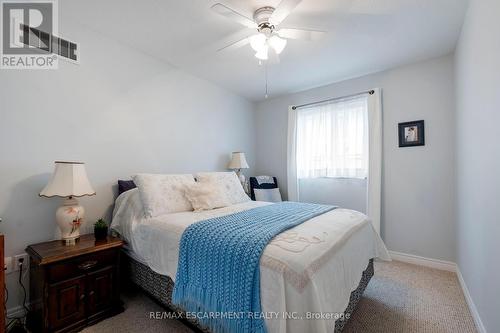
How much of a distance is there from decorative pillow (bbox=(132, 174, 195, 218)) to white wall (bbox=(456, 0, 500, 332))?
7.53ft

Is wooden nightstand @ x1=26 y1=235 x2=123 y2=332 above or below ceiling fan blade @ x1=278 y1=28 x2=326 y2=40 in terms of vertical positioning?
below

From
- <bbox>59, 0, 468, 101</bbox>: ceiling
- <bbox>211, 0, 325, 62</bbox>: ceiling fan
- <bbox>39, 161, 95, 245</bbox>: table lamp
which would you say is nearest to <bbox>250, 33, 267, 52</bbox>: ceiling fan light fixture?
<bbox>211, 0, 325, 62</bbox>: ceiling fan

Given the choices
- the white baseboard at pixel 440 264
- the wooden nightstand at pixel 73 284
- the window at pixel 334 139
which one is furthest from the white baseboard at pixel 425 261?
the wooden nightstand at pixel 73 284

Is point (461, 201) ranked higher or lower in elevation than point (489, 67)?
lower

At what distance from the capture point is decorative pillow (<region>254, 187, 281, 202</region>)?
3590 mm

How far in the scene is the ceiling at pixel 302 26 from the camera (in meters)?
1.86

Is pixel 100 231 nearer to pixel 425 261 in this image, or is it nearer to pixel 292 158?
pixel 292 158

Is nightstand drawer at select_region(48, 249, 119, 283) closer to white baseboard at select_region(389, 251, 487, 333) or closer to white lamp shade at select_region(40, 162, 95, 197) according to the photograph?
white lamp shade at select_region(40, 162, 95, 197)

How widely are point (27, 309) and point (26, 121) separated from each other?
150 centimetres

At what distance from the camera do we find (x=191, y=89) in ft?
10.4

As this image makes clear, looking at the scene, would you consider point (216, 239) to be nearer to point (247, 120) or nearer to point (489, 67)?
point (489, 67)

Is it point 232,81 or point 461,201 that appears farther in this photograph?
point 232,81

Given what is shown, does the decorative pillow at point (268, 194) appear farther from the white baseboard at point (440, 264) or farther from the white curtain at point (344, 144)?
the white baseboard at point (440, 264)

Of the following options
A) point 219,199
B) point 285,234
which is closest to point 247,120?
point 219,199
